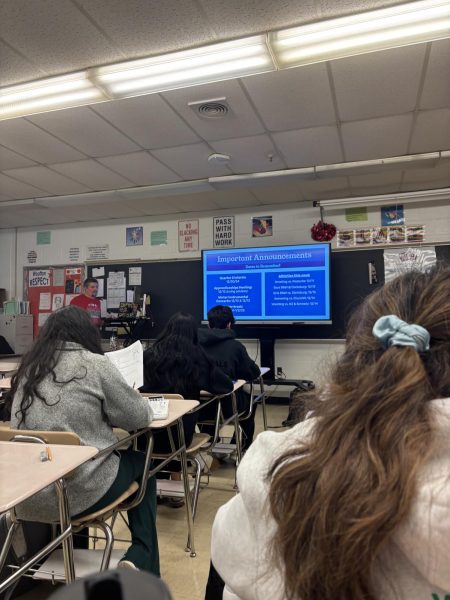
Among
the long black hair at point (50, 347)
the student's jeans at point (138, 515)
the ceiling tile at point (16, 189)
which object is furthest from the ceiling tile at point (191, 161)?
the student's jeans at point (138, 515)

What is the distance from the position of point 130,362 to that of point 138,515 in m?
0.65

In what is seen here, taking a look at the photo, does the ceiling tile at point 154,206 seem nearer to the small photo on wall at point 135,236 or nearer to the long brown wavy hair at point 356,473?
Result: the small photo on wall at point 135,236

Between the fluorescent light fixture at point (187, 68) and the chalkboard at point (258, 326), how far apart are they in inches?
106

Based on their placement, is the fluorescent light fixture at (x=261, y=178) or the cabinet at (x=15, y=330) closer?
the fluorescent light fixture at (x=261, y=178)

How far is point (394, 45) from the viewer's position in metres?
2.19

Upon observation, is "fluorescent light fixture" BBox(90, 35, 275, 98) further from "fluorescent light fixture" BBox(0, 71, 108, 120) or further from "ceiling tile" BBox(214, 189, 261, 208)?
"ceiling tile" BBox(214, 189, 261, 208)

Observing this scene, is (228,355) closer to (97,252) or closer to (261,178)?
(261,178)

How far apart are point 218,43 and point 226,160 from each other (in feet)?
4.92

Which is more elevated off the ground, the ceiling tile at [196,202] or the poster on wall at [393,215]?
the ceiling tile at [196,202]

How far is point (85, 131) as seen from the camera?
10.3ft

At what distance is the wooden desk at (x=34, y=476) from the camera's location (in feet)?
3.47

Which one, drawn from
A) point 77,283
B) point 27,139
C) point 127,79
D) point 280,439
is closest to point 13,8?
point 127,79

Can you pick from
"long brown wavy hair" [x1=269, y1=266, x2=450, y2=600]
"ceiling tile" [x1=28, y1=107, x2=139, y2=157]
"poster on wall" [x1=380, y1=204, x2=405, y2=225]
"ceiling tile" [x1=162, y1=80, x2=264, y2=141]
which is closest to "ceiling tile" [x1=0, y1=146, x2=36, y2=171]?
"ceiling tile" [x1=28, y1=107, x2=139, y2=157]

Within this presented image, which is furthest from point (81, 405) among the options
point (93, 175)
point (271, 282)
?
point (271, 282)
